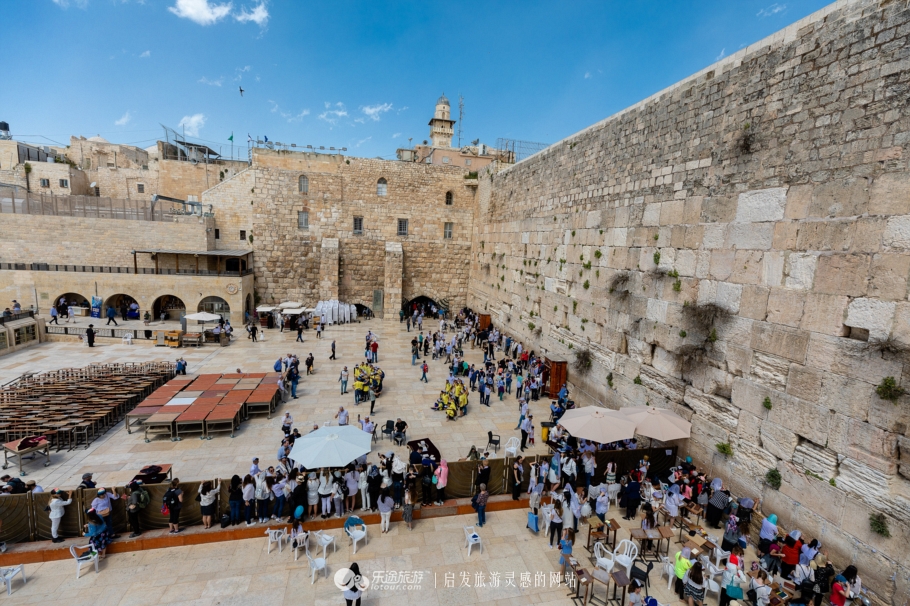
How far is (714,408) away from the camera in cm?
841

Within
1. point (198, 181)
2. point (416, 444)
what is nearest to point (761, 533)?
point (416, 444)

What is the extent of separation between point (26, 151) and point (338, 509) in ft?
135

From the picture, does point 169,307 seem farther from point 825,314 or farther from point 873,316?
point 873,316

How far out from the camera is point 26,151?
105ft

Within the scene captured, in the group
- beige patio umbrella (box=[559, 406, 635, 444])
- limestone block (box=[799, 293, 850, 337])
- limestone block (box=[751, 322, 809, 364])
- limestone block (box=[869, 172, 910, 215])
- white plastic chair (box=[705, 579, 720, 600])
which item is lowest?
white plastic chair (box=[705, 579, 720, 600])

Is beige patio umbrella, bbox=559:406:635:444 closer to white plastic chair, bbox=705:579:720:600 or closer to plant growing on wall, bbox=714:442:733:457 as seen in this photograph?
plant growing on wall, bbox=714:442:733:457

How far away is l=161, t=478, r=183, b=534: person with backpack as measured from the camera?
269 inches

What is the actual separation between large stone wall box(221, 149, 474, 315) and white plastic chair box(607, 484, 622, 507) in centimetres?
1892

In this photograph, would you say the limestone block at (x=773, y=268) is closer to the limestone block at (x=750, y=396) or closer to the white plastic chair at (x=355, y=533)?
the limestone block at (x=750, y=396)

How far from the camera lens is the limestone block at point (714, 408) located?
8.00 m

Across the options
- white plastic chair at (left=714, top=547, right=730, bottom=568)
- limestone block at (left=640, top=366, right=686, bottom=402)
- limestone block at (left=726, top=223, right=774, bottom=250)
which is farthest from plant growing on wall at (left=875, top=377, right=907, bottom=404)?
limestone block at (left=640, top=366, right=686, bottom=402)

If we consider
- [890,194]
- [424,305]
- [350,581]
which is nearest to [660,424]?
[890,194]

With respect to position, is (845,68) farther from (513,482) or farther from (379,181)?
(379,181)

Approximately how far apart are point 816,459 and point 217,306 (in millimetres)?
23215
